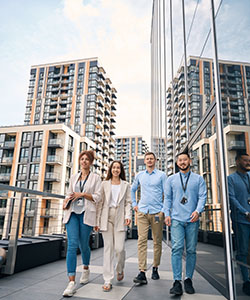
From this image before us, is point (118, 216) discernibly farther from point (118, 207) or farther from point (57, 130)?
point (57, 130)

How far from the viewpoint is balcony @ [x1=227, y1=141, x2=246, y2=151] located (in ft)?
6.65

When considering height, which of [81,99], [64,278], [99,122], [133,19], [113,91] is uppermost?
[113,91]

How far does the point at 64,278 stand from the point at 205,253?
185cm

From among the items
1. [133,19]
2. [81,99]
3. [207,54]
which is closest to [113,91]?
[81,99]

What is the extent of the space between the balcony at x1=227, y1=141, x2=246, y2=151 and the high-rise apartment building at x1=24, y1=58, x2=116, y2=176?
4545cm

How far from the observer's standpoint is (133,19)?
1524 centimetres

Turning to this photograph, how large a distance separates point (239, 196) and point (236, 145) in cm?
44

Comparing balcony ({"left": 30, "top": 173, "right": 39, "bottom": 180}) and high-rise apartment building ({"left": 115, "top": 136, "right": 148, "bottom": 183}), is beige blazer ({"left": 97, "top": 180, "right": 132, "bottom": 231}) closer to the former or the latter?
balcony ({"left": 30, "top": 173, "right": 39, "bottom": 180})

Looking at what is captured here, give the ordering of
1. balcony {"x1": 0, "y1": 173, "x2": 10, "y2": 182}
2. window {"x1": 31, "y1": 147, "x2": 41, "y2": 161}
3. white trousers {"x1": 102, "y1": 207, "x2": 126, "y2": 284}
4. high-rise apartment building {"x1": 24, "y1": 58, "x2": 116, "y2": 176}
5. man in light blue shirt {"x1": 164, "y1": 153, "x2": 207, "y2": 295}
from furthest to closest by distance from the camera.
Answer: high-rise apartment building {"x1": 24, "y1": 58, "x2": 116, "y2": 176} < balcony {"x1": 0, "y1": 173, "x2": 10, "y2": 182} < window {"x1": 31, "y1": 147, "x2": 41, "y2": 161} < white trousers {"x1": 102, "y1": 207, "x2": 126, "y2": 284} < man in light blue shirt {"x1": 164, "y1": 153, "x2": 207, "y2": 295}

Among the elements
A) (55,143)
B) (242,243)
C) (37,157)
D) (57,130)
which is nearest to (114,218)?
(242,243)

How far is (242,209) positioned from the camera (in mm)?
1960

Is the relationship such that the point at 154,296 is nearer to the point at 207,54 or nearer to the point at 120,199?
the point at 120,199

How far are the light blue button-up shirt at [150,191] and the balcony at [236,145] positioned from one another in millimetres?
1232

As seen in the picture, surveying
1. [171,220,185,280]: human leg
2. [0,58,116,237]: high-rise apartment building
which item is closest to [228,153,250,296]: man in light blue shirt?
[171,220,185,280]: human leg
